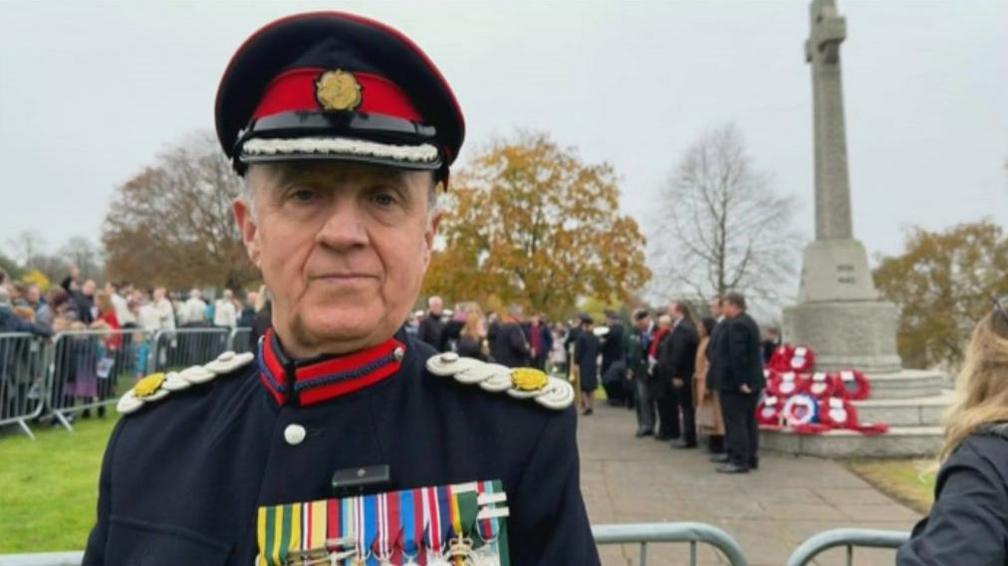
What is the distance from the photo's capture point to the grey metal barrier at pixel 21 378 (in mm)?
8961

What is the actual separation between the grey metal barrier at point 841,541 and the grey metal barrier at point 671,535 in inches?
7.7

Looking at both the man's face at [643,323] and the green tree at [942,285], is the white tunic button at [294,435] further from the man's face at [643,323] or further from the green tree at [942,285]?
the green tree at [942,285]

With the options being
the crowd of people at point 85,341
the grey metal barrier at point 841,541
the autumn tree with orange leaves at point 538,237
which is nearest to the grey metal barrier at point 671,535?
the grey metal barrier at point 841,541

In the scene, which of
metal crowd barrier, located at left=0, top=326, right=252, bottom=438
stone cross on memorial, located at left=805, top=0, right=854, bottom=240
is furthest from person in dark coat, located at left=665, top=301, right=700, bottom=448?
A: metal crowd barrier, located at left=0, top=326, right=252, bottom=438

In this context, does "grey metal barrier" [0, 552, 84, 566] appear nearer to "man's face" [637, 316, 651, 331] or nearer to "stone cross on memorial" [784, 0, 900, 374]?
"stone cross on memorial" [784, 0, 900, 374]

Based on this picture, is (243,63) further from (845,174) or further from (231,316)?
(231,316)

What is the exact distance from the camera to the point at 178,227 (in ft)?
144

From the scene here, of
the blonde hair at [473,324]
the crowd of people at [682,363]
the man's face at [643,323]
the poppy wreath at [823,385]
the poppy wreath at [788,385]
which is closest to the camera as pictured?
the crowd of people at [682,363]

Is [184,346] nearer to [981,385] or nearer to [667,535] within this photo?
[667,535]

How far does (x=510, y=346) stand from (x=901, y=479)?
19.4ft

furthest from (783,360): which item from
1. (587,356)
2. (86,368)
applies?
(86,368)

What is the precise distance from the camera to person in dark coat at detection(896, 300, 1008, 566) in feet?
6.26

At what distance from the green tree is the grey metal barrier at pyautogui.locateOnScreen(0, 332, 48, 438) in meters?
37.1

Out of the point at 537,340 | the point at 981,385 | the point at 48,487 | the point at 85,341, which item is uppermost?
the point at 537,340
